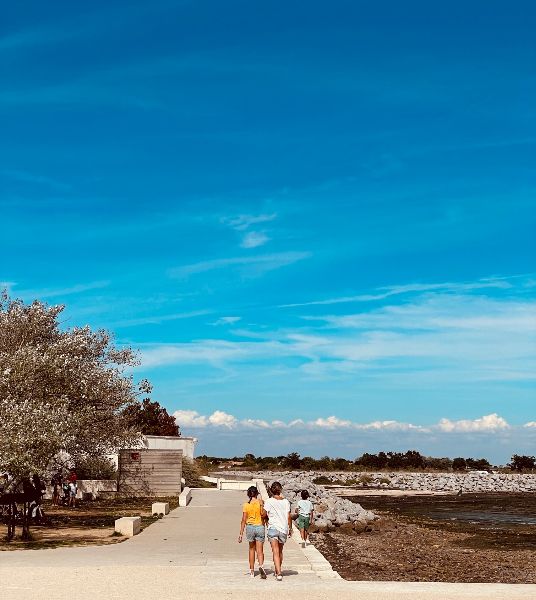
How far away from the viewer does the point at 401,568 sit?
23281 millimetres

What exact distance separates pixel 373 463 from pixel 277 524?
387ft

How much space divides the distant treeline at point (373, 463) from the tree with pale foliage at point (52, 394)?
88081mm

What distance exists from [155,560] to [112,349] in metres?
21.7

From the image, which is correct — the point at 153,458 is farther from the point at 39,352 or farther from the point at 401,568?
the point at 401,568

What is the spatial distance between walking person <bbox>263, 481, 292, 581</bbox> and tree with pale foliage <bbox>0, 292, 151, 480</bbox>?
9520 millimetres

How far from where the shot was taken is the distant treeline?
5069 inches

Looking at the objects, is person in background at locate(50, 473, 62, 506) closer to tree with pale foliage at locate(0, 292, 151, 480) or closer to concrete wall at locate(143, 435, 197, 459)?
tree with pale foliage at locate(0, 292, 151, 480)

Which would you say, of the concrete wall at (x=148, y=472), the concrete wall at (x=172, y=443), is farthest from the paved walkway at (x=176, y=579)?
the concrete wall at (x=172, y=443)

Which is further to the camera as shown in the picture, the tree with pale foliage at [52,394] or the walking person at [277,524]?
the tree with pale foliage at [52,394]

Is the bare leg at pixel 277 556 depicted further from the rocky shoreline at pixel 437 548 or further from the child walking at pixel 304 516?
the child walking at pixel 304 516

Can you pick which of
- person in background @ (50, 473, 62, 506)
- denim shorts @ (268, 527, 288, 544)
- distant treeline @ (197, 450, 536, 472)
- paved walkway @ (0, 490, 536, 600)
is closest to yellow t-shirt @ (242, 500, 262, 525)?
denim shorts @ (268, 527, 288, 544)

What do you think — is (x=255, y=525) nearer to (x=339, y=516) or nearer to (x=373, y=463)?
(x=339, y=516)

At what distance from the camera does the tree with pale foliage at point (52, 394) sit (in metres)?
24.7

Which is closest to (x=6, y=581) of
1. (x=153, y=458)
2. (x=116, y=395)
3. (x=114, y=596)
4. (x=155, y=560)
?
(x=114, y=596)
